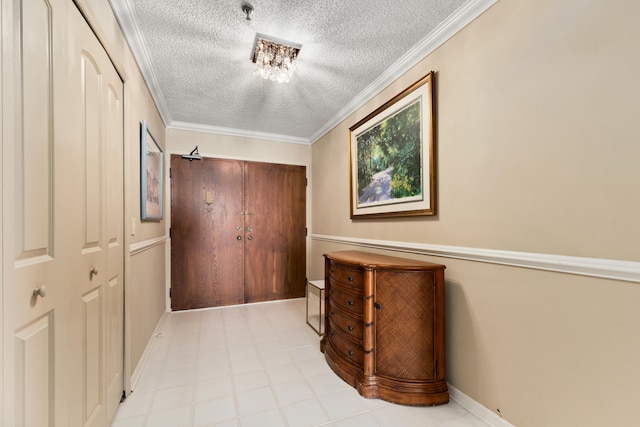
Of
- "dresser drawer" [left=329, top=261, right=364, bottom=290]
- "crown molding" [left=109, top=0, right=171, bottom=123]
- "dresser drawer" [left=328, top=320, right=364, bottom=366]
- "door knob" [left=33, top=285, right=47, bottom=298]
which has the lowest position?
"dresser drawer" [left=328, top=320, right=364, bottom=366]

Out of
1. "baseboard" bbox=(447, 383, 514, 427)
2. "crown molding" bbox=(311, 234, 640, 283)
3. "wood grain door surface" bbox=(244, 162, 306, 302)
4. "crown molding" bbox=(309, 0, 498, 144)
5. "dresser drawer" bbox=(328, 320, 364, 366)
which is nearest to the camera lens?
"crown molding" bbox=(311, 234, 640, 283)

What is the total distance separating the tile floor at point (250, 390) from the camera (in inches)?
59.0

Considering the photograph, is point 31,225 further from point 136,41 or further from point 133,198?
point 136,41

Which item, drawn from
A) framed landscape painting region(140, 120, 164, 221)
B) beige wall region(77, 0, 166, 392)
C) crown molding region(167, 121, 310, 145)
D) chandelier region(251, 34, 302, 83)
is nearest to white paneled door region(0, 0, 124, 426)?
beige wall region(77, 0, 166, 392)

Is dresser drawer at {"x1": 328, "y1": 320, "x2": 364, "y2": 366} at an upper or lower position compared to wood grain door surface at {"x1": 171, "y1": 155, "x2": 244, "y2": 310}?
lower

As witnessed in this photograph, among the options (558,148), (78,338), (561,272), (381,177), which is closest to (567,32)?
(558,148)

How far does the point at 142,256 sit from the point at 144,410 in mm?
1084

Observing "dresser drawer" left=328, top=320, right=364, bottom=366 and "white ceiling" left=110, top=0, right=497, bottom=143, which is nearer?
"white ceiling" left=110, top=0, right=497, bottom=143

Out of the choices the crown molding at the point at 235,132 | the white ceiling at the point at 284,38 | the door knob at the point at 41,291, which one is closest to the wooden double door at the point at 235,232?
the crown molding at the point at 235,132

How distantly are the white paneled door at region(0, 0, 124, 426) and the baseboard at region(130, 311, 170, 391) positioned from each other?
42 cm

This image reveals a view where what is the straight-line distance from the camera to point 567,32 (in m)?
1.15

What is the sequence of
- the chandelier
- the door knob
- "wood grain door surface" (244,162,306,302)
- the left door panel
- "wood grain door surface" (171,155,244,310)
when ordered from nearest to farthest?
the left door panel → the door knob → the chandelier → "wood grain door surface" (171,155,244,310) → "wood grain door surface" (244,162,306,302)

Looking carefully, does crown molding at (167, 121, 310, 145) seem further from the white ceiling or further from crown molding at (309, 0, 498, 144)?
crown molding at (309, 0, 498, 144)

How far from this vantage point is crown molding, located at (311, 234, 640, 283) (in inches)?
38.8
